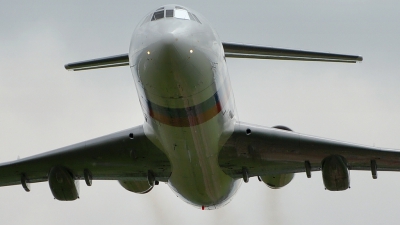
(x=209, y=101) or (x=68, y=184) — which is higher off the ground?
(x=209, y=101)

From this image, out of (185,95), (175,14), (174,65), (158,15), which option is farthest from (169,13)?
(185,95)

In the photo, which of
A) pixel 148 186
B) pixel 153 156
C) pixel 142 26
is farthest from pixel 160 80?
pixel 148 186

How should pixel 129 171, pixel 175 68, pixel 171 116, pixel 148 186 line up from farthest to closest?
1. pixel 148 186
2. pixel 129 171
3. pixel 171 116
4. pixel 175 68

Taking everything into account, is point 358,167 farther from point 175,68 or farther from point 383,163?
point 175,68

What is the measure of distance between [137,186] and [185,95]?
26.1 feet

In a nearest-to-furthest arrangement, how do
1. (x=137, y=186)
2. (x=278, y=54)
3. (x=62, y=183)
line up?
(x=278, y=54)
(x=62, y=183)
(x=137, y=186)

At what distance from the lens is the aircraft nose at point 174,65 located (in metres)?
16.1

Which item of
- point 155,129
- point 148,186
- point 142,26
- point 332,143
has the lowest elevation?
point 148,186

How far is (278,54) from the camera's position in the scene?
20.6 meters

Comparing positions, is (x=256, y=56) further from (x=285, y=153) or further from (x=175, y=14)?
(x=175, y=14)

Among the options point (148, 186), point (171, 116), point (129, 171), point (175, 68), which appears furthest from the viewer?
point (148, 186)

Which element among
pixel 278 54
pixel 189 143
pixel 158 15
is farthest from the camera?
pixel 278 54

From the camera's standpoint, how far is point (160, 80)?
54.4 ft

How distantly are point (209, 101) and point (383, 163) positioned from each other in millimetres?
7496
